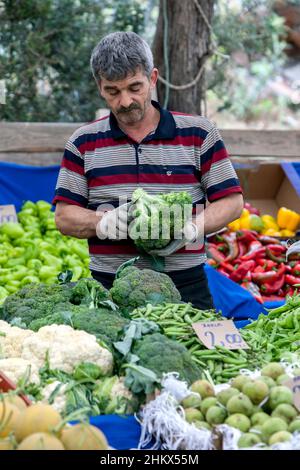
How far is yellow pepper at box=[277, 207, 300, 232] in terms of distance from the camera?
21.4ft

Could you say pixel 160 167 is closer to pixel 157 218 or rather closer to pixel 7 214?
pixel 157 218

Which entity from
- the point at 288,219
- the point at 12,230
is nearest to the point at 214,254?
the point at 288,219

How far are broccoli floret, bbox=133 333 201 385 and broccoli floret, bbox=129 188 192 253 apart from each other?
3.07ft

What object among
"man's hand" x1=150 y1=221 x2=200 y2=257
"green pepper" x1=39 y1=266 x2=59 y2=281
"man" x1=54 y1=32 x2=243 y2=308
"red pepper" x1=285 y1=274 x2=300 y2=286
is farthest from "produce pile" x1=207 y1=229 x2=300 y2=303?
"man's hand" x1=150 y1=221 x2=200 y2=257

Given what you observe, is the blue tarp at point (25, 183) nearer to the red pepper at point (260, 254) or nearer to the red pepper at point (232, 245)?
the red pepper at point (232, 245)

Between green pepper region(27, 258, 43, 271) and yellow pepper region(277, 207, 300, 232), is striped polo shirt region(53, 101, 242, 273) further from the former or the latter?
yellow pepper region(277, 207, 300, 232)

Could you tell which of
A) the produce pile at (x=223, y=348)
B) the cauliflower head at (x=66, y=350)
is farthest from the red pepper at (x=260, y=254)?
the cauliflower head at (x=66, y=350)

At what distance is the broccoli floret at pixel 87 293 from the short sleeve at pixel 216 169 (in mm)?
833

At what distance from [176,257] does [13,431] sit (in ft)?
6.38

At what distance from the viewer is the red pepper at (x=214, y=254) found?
235 inches

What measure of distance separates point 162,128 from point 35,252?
7.72ft

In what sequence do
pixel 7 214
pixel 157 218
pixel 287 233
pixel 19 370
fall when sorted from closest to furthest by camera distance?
pixel 19 370 → pixel 157 218 → pixel 7 214 → pixel 287 233

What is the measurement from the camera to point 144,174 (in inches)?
149

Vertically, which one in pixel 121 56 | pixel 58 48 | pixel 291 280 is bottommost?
pixel 291 280
